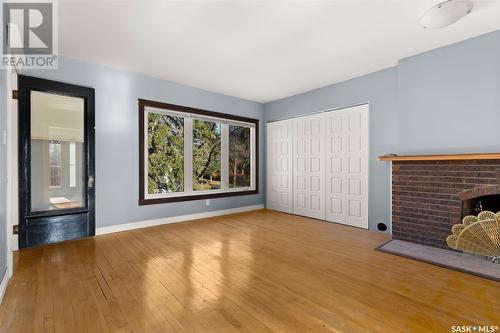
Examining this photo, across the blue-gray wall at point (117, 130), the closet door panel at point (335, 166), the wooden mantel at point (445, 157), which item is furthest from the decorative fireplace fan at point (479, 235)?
the blue-gray wall at point (117, 130)

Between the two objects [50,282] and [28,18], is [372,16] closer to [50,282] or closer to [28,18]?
[28,18]

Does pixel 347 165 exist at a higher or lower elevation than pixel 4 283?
higher

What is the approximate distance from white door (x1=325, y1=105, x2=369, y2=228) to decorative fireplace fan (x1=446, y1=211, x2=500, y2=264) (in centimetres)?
143

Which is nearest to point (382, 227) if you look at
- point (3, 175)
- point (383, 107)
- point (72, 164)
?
point (383, 107)

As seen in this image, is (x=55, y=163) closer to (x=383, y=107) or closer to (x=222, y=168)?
(x=222, y=168)

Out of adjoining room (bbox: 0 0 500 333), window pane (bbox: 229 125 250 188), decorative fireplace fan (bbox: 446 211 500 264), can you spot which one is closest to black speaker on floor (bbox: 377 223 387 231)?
adjoining room (bbox: 0 0 500 333)

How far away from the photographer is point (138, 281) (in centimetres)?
242

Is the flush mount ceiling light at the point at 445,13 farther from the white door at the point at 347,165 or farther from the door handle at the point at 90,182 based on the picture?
the door handle at the point at 90,182

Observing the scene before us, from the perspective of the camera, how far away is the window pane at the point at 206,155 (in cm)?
531

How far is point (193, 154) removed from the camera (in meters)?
5.23

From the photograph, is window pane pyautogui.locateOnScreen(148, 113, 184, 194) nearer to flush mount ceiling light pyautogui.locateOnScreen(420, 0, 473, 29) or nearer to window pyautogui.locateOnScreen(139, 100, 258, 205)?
window pyautogui.locateOnScreen(139, 100, 258, 205)

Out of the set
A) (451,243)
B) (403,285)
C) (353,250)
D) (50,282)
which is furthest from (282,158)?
(50,282)

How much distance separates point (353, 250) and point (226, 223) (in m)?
2.40

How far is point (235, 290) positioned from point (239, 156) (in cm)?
414
